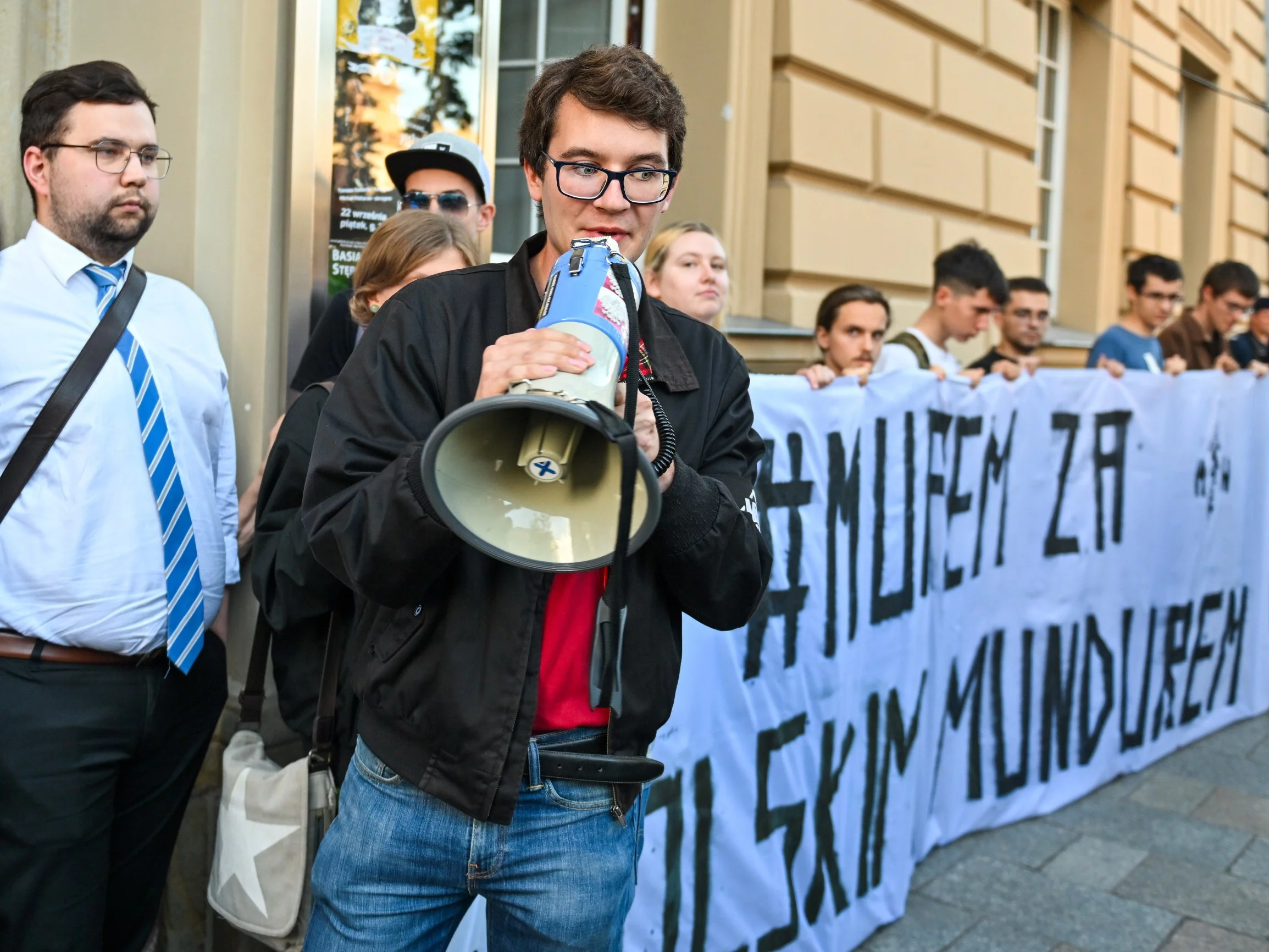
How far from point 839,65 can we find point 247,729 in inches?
192

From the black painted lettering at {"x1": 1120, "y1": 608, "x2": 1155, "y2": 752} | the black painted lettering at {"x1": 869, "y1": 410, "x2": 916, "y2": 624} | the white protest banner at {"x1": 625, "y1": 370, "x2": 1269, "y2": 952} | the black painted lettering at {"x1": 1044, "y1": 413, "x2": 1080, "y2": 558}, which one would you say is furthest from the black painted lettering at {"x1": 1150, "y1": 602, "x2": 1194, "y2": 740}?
the black painted lettering at {"x1": 869, "y1": 410, "x2": 916, "y2": 624}

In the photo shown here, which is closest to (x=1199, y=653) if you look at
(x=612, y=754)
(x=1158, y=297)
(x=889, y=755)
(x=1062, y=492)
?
(x=1062, y=492)

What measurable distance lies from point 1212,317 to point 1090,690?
3162 mm

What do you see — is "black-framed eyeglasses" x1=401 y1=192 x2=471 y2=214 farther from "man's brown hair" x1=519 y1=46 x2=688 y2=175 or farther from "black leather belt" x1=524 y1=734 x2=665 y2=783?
"black leather belt" x1=524 y1=734 x2=665 y2=783

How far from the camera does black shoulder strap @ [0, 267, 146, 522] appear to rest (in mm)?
2307

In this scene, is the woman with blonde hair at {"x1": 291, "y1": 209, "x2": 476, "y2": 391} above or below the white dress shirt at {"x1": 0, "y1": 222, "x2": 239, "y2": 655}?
above

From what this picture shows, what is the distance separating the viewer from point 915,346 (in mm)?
4562

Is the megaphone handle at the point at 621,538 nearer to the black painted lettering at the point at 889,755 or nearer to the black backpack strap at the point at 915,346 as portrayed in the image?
the black painted lettering at the point at 889,755

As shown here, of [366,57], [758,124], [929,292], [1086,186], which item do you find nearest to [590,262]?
[366,57]

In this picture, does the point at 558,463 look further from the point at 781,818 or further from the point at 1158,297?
the point at 1158,297

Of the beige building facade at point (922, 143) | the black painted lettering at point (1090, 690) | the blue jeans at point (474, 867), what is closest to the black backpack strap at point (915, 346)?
the beige building facade at point (922, 143)

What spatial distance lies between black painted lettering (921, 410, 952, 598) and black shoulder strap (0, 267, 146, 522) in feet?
7.89

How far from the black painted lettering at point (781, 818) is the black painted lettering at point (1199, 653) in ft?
10.4

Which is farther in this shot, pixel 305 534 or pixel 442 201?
pixel 442 201
